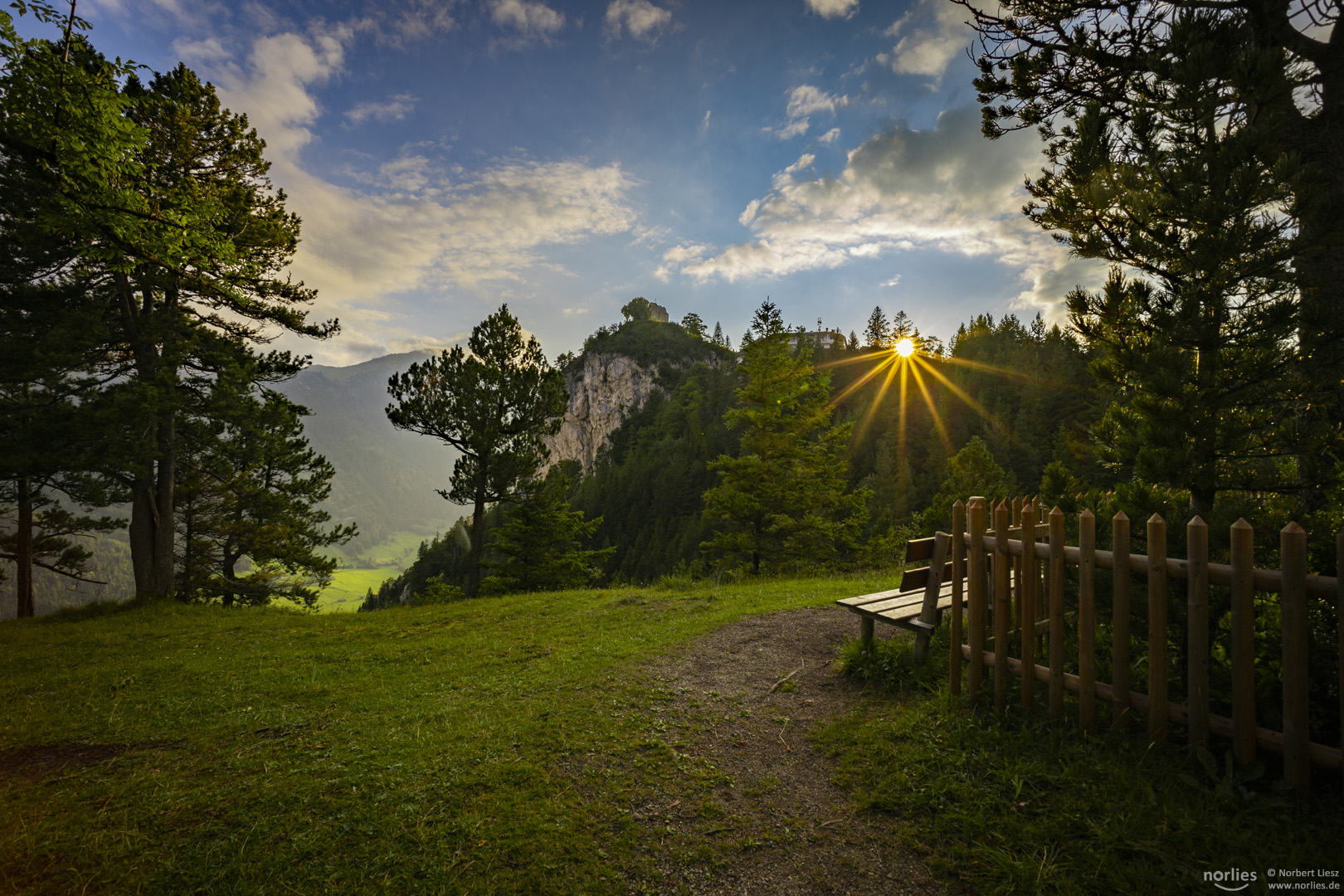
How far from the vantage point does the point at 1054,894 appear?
262cm

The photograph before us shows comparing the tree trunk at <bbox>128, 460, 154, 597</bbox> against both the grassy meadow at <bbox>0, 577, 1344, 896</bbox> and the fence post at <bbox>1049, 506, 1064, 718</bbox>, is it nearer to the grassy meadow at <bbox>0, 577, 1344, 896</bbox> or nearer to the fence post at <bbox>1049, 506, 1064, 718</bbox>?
the grassy meadow at <bbox>0, 577, 1344, 896</bbox>

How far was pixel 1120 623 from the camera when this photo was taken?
3549 mm

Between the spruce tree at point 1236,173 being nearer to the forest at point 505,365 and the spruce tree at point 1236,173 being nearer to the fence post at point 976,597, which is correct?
the forest at point 505,365

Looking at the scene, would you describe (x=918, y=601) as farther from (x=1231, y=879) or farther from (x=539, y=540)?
(x=539, y=540)

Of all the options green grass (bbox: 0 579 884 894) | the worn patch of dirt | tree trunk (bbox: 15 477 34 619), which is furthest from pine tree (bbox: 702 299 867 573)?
tree trunk (bbox: 15 477 34 619)

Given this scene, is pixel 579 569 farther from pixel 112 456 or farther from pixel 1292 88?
pixel 1292 88

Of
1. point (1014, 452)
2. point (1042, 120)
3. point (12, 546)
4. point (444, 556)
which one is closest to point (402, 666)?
point (1042, 120)

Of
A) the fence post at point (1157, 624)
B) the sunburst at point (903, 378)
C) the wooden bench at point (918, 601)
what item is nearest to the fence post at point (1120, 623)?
the fence post at point (1157, 624)

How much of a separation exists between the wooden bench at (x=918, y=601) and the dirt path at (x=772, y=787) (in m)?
0.83

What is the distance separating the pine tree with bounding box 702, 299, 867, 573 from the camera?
18609mm

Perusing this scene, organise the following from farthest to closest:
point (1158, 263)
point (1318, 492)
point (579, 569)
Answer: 1. point (579, 569)
2. point (1158, 263)
3. point (1318, 492)

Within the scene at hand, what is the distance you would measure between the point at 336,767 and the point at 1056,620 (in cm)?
572

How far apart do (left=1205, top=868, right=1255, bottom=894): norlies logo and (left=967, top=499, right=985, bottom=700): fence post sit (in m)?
1.92

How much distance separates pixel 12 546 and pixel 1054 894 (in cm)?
2291
